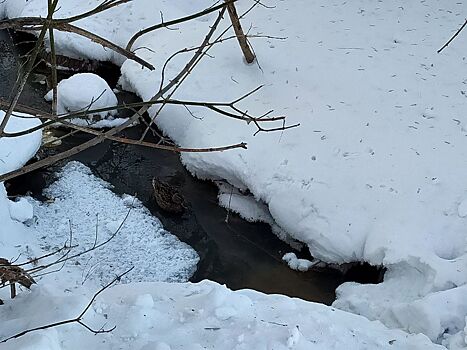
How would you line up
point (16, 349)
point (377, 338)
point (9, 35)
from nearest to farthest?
point (16, 349) → point (377, 338) → point (9, 35)

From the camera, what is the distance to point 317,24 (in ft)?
30.6

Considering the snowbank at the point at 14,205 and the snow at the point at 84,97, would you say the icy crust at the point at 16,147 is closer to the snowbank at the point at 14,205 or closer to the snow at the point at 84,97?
the snowbank at the point at 14,205

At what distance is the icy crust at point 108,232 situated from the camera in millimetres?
6045

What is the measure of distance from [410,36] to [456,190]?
356cm

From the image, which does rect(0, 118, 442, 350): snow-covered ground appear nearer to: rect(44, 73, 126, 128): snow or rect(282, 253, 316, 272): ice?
rect(282, 253, 316, 272): ice

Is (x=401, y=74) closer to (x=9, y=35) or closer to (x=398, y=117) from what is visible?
(x=398, y=117)

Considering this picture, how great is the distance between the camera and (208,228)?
21.9 feet

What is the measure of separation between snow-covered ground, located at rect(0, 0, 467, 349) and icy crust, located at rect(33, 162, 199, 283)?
1105 millimetres

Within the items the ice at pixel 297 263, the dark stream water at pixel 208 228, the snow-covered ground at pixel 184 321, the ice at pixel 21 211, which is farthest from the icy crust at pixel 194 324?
the ice at pixel 21 211


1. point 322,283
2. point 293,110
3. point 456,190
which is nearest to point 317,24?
point 293,110

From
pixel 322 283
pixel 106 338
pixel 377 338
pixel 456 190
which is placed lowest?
pixel 322 283

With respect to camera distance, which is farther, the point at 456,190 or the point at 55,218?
the point at 55,218

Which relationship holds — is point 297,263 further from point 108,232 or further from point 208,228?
point 108,232

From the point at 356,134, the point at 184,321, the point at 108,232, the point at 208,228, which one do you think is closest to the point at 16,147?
the point at 108,232
